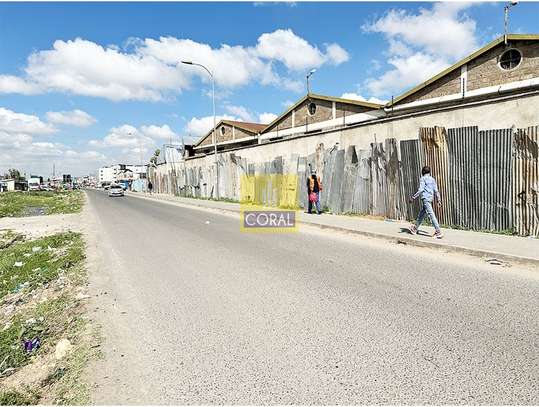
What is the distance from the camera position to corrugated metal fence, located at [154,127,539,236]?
8.20 metres

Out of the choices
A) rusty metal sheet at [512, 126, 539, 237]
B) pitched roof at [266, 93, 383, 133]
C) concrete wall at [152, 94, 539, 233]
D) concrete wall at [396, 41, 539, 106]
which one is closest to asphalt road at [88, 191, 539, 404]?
rusty metal sheet at [512, 126, 539, 237]

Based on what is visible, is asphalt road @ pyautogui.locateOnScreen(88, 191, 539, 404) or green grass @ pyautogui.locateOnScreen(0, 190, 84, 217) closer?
asphalt road @ pyautogui.locateOnScreen(88, 191, 539, 404)

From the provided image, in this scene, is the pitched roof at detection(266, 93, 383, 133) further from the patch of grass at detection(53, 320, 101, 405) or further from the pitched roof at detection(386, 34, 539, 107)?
the patch of grass at detection(53, 320, 101, 405)

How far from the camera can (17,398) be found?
2758mm

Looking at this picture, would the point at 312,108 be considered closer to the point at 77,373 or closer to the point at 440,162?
the point at 440,162

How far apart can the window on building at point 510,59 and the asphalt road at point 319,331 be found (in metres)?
15.4

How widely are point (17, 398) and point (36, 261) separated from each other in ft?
20.0

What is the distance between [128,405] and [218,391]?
660 millimetres

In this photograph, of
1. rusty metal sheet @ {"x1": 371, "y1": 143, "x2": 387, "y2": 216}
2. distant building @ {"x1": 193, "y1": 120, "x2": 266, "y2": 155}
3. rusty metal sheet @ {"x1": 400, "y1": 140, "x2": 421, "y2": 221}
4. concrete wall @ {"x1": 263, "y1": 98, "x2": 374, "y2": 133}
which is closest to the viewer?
rusty metal sheet @ {"x1": 400, "y1": 140, "x2": 421, "y2": 221}

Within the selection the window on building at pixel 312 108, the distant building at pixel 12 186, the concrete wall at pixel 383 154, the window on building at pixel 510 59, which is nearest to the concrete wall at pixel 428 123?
the concrete wall at pixel 383 154

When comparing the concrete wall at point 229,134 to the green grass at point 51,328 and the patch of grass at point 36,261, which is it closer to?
the patch of grass at point 36,261

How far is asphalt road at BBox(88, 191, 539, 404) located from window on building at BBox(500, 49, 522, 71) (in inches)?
607

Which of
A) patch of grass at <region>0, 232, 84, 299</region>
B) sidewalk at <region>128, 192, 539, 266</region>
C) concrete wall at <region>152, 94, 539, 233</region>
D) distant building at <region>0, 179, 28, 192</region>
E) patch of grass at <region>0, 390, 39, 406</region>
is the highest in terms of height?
distant building at <region>0, 179, 28, 192</region>

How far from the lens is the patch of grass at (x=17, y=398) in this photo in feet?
8.82
